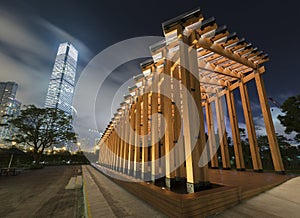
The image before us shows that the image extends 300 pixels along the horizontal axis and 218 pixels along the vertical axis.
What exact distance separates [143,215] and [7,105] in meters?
80.6

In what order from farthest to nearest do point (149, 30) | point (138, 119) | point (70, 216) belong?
point (149, 30)
point (138, 119)
point (70, 216)

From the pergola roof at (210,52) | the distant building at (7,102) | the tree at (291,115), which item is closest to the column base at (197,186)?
the pergola roof at (210,52)

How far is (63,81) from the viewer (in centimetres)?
8638

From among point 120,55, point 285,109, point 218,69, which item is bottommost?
point 285,109

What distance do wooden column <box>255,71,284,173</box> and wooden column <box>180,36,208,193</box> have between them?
18.3 ft

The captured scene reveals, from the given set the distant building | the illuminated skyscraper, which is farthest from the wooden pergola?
the illuminated skyscraper

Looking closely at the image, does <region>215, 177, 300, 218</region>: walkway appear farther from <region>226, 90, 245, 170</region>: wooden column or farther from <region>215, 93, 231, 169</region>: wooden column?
<region>215, 93, 231, 169</region>: wooden column

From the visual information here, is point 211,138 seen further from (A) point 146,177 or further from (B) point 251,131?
(A) point 146,177

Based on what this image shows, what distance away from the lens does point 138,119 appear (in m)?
6.10

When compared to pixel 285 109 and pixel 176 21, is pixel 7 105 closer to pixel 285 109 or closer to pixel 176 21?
pixel 176 21

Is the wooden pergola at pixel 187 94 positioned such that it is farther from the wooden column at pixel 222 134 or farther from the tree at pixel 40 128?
the tree at pixel 40 128

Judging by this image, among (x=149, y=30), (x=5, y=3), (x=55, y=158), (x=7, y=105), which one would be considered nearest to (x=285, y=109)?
(x=149, y=30)

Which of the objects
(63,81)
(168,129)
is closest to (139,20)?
(168,129)

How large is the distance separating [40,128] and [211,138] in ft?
73.5
